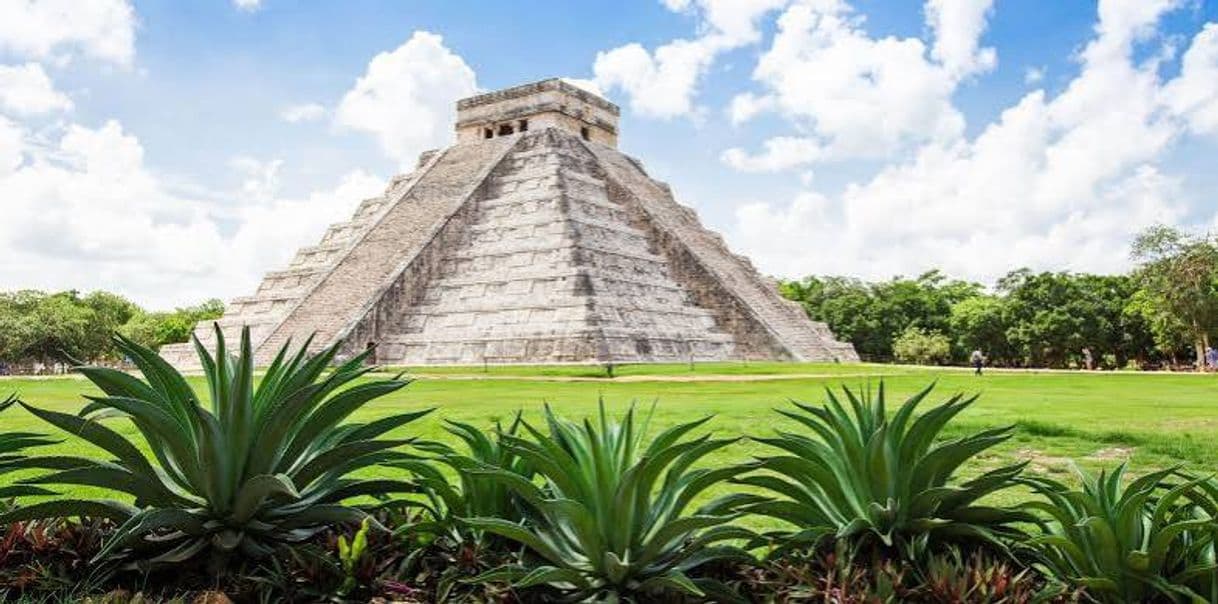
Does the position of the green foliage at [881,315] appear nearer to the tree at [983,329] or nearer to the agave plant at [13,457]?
the tree at [983,329]

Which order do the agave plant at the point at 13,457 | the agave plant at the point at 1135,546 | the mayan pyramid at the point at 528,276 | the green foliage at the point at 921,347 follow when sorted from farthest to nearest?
the green foliage at the point at 921,347 → the mayan pyramid at the point at 528,276 → the agave plant at the point at 13,457 → the agave plant at the point at 1135,546

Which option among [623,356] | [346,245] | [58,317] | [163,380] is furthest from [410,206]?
[163,380]

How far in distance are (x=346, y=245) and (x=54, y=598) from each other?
33913 mm

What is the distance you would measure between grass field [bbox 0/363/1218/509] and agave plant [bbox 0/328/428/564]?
240 centimetres

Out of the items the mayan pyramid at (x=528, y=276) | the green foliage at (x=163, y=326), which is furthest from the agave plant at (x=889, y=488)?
the green foliage at (x=163, y=326)

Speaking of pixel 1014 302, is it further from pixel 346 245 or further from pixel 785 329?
pixel 346 245

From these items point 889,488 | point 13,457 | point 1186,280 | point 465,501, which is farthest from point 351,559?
point 1186,280

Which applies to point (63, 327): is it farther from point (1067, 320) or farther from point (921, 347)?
point (1067, 320)

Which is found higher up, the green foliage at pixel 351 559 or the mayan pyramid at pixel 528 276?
the mayan pyramid at pixel 528 276

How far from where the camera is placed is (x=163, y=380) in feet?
11.2

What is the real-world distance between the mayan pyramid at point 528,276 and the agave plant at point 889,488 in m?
22.9

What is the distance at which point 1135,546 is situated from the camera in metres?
3.09

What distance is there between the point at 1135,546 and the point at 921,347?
5701cm

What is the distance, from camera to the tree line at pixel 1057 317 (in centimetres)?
4331
